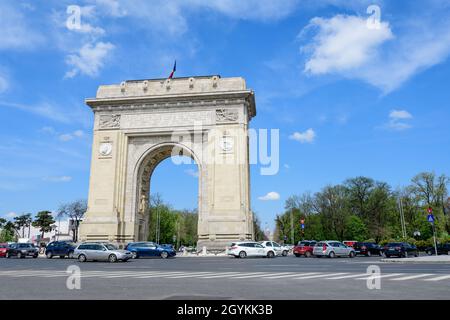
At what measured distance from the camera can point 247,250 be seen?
3089 cm

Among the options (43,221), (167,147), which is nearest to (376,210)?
(167,147)

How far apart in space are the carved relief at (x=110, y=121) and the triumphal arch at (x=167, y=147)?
10 centimetres

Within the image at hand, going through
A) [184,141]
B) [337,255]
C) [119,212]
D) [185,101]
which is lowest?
[337,255]

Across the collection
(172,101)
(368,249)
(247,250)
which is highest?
(172,101)

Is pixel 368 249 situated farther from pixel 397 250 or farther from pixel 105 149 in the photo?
pixel 105 149

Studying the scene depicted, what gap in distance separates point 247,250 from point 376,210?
151ft

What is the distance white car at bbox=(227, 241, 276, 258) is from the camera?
30.8 metres

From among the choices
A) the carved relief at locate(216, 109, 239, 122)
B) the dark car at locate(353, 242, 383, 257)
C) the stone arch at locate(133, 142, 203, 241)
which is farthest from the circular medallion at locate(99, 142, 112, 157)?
the dark car at locate(353, 242, 383, 257)

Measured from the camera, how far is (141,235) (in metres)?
40.3

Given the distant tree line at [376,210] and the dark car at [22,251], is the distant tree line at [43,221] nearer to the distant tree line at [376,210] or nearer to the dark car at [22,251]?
the dark car at [22,251]

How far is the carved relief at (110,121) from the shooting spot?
39938 mm
